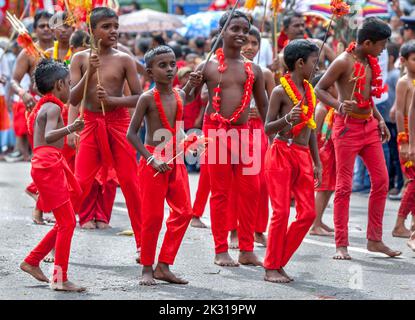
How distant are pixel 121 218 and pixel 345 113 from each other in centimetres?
335

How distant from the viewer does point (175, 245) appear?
8.67 m

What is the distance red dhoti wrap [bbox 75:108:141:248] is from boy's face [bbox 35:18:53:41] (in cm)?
338

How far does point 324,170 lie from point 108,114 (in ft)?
8.68

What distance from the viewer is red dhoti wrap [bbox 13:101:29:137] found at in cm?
1961

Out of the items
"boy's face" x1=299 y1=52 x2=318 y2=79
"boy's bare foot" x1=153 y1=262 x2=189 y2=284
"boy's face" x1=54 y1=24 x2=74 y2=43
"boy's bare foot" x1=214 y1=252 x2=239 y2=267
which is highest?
"boy's face" x1=299 y1=52 x2=318 y2=79

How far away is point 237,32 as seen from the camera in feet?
31.1

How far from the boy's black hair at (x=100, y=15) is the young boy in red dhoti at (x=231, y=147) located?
824 mm

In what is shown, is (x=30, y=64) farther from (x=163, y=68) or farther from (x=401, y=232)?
(x=163, y=68)

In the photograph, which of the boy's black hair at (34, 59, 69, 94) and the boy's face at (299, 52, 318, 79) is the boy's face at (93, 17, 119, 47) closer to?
the boy's black hair at (34, 59, 69, 94)

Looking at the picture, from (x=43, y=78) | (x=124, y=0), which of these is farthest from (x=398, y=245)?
(x=124, y=0)

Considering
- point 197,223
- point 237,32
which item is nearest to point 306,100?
point 237,32

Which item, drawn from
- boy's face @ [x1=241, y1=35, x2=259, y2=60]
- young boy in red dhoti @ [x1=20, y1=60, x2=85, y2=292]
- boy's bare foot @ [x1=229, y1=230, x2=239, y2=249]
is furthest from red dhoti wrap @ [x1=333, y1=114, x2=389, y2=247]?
young boy in red dhoti @ [x1=20, y1=60, x2=85, y2=292]

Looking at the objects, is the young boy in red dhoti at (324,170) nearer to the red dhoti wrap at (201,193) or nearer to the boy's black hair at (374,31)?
the red dhoti wrap at (201,193)
